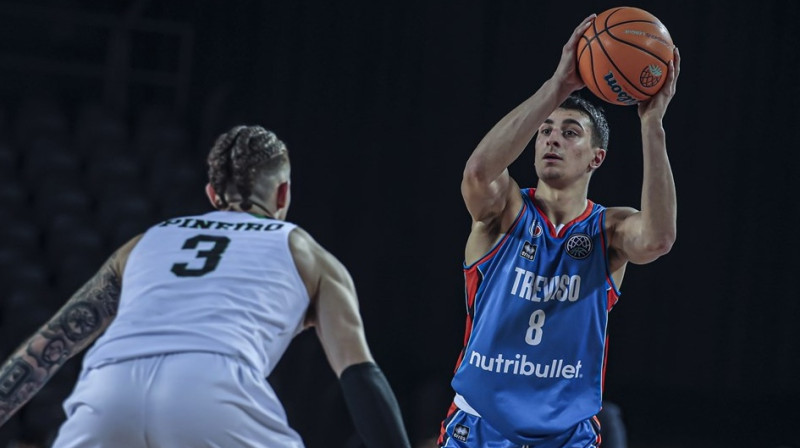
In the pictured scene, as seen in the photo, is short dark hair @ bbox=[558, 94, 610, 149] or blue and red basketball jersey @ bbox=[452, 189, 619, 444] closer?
blue and red basketball jersey @ bbox=[452, 189, 619, 444]

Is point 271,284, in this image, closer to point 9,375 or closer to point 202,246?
point 202,246

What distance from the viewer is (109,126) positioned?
9742 millimetres

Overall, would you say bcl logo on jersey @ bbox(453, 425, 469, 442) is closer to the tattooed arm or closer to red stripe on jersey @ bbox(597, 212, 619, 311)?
red stripe on jersey @ bbox(597, 212, 619, 311)

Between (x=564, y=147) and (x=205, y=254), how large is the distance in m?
2.05

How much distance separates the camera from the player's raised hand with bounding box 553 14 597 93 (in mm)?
4066

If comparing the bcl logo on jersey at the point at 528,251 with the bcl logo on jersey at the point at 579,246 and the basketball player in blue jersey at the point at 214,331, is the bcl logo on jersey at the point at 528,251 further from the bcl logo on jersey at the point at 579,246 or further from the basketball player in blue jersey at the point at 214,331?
the basketball player in blue jersey at the point at 214,331

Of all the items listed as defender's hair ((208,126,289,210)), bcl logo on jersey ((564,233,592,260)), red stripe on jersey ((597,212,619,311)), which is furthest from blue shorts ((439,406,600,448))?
defender's hair ((208,126,289,210))

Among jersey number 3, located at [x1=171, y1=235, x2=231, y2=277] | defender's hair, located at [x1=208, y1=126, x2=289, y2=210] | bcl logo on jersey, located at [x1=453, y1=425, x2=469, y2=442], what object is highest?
defender's hair, located at [x1=208, y1=126, x2=289, y2=210]

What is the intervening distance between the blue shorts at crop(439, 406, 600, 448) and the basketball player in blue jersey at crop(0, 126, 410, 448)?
4.50 ft

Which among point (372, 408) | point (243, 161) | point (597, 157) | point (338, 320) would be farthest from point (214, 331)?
point (597, 157)

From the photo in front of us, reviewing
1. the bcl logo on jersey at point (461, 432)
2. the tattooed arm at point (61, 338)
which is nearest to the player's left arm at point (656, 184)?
the bcl logo on jersey at point (461, 432)

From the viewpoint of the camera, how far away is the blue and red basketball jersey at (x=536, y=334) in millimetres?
4098

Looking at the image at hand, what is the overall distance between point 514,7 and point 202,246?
7.37 meters

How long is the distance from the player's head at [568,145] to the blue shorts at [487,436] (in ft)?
3.58
